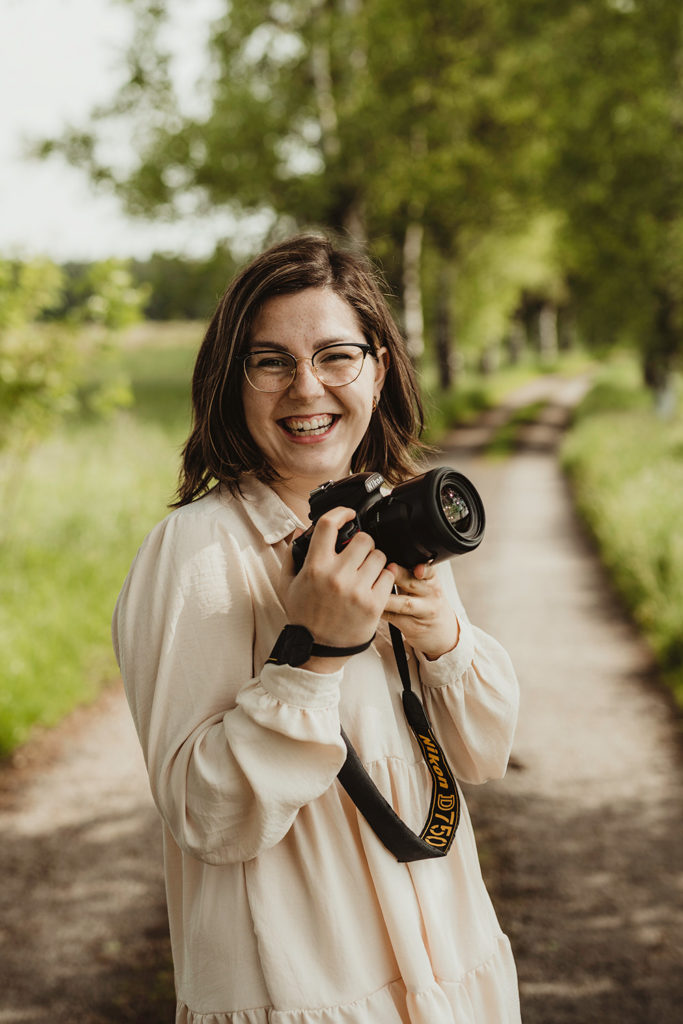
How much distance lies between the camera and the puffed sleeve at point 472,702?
143cm

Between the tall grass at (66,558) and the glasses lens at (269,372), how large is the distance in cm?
115

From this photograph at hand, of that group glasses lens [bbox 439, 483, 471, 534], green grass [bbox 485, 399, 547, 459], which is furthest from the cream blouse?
green grass [bbox 485, 399, 547, 459]

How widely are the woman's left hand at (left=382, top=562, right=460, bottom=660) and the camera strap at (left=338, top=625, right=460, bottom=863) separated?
6cm

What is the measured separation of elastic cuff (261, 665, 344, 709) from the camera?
117cm

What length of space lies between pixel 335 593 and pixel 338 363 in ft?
1.47

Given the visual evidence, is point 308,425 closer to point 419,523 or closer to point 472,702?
point 419,523

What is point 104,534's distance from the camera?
26.9ft

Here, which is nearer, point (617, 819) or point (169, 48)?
point (617, 819)

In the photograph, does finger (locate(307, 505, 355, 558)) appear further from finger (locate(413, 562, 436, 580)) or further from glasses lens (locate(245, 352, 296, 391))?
glasses lens (locate(245, 352, 296, 391))

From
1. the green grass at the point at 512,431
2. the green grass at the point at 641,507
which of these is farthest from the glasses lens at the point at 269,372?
the green grass at the point at 512,431

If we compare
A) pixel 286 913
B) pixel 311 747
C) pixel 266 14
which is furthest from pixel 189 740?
pixel 266 14

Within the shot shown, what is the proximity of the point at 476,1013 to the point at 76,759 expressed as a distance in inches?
153

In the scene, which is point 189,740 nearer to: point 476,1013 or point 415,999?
point 415,999

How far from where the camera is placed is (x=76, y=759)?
15.8 feet
